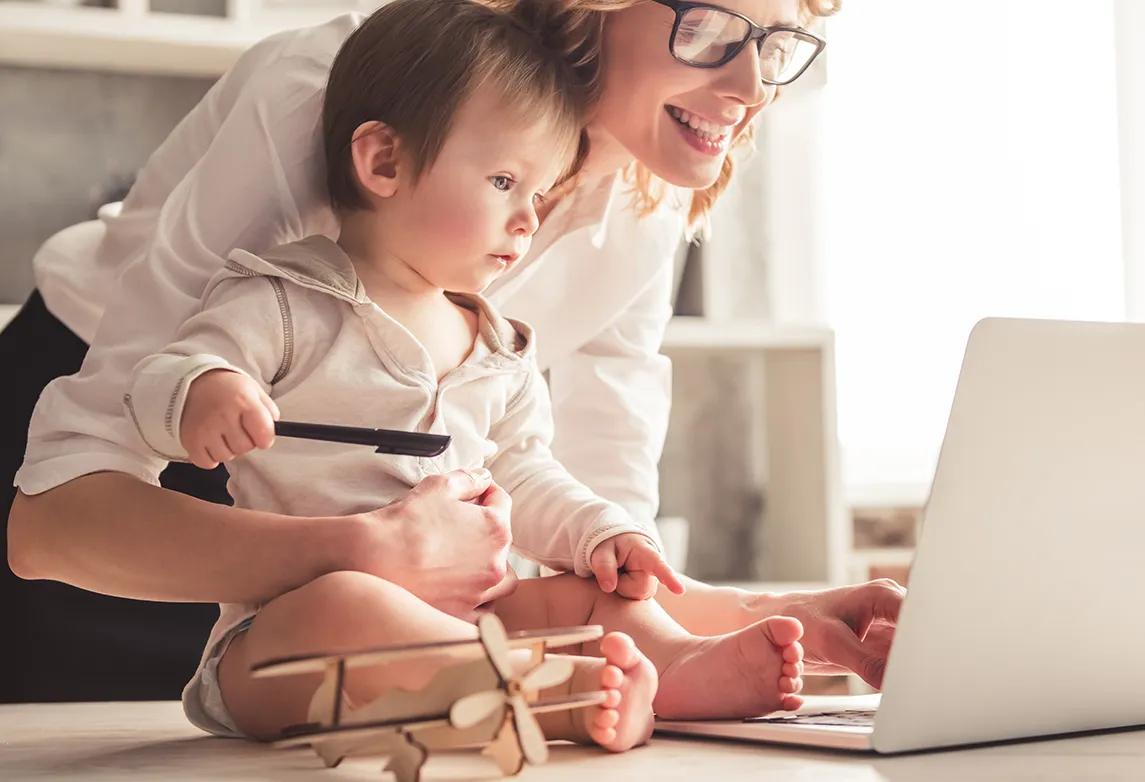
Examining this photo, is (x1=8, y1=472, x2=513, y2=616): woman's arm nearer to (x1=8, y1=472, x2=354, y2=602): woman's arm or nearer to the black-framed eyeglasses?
(x1=8, y1=472, x2=354, y2=602): woman's arm

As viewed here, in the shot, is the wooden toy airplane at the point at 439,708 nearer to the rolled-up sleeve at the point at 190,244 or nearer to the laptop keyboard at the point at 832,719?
the laptop keyboard at the point at 832,719

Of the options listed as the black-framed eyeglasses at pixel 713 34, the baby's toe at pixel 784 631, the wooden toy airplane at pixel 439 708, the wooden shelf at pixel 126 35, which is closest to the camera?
the wooden toy airplane at pixel 439 708

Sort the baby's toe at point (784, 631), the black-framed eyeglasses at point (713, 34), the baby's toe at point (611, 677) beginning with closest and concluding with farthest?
the baby's toe at point (611, 677) < the baby's toe at point (784, 631) < the black-framed eyeglasses at point (713, 34)

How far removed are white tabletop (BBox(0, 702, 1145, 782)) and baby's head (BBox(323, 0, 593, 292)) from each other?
422 millimetres

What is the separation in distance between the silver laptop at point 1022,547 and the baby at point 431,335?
16 cm

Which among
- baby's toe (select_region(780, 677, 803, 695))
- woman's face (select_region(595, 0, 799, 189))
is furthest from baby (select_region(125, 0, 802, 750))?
woman's face (select_region(595, 0, 799, 189))

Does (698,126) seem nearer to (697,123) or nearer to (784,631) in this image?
(697,123)

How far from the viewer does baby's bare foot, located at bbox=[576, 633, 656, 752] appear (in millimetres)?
775

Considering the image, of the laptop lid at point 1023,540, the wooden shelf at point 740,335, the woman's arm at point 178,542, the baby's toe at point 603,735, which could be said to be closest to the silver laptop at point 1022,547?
the laptop lid at point 1023,540

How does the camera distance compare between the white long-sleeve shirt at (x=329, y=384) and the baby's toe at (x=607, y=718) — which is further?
the white long-sleeve shirt at (x=329, y=384)

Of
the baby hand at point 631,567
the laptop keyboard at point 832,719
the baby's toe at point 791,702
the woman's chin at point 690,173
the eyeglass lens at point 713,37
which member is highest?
the eyeglass lens at point 713,37

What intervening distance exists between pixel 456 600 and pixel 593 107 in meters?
0.56

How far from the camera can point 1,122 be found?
2377 millimetres

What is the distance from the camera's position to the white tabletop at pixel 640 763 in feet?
2.31
